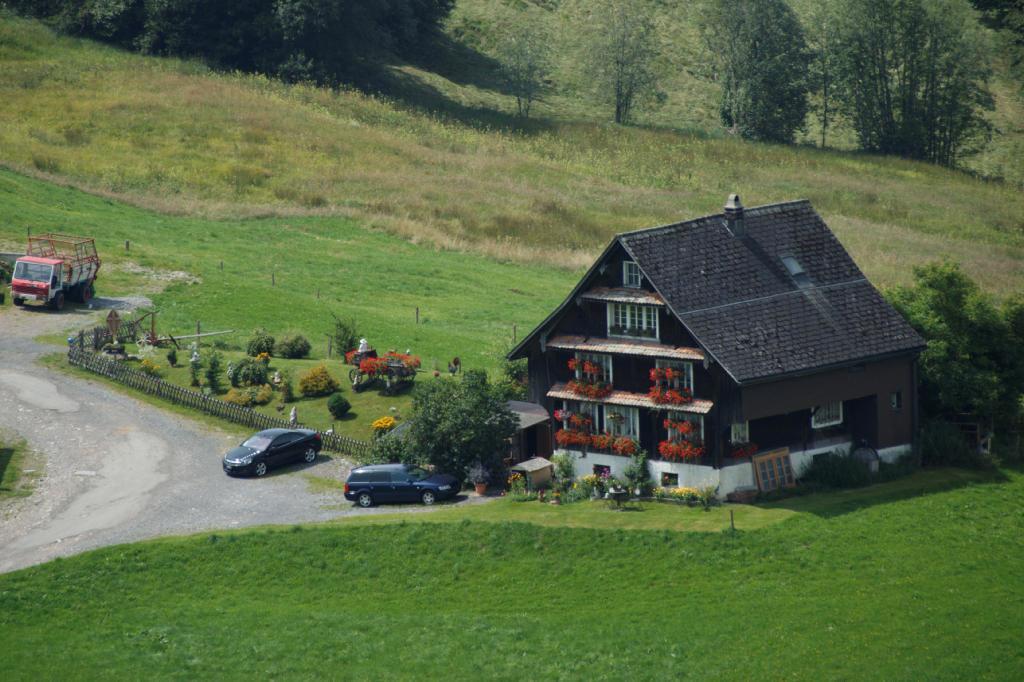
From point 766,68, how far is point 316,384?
279 feet

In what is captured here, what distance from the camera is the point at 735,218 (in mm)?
57938

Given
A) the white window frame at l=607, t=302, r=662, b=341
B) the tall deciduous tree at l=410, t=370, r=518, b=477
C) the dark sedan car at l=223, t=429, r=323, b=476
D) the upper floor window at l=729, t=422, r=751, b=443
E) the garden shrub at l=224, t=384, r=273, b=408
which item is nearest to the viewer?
the upper floor window at l=729, t=422, r=751, b=443

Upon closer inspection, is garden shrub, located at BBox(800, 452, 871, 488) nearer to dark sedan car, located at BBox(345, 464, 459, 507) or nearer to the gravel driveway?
the gravel driveway

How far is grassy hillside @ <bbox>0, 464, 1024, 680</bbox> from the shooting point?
43.4 meters

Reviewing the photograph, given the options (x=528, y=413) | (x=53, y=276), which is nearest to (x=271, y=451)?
(x=528, y=413)

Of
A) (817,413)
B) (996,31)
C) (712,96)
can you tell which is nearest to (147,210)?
(817,413)

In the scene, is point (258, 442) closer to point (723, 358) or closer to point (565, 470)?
point (565, 470)

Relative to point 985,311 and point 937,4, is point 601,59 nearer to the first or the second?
point 937,4

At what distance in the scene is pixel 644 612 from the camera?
46.0 meters

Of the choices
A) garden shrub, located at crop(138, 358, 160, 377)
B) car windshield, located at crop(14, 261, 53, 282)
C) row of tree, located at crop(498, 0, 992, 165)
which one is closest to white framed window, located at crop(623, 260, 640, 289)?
garden shrub, located at crop(138, 358, 160, 377)

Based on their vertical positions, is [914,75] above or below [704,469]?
above

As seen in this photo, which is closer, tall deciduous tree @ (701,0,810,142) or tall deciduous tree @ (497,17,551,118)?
tall deciduous tree @ (701,0,810,142)

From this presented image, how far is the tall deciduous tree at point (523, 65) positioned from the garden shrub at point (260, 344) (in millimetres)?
72390

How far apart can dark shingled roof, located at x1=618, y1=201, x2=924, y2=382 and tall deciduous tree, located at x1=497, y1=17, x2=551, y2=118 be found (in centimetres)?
8287
